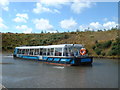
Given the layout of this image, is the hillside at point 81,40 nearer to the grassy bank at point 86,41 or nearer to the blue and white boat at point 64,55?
the grassy bank at point 86,41

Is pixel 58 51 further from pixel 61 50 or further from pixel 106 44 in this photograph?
pixel 106 44

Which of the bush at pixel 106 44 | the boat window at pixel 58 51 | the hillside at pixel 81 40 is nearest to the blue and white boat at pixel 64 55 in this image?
the boat window at pixel 58 51

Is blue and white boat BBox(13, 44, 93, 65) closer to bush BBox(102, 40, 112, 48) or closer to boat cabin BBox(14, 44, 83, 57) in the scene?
boat cabin BBox(14, 44, 83, 57)

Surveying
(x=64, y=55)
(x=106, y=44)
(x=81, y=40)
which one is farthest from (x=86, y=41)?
(x=64, y=55)

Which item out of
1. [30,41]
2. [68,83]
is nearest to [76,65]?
[68,83]

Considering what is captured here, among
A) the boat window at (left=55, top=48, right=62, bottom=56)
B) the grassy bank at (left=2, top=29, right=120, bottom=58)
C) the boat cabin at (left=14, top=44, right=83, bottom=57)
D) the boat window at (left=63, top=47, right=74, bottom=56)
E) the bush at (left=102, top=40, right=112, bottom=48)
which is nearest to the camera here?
the boat window at (left=63, top=47, right=74, bottom=56)

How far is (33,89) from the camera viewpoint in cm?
1278

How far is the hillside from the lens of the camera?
150 ft

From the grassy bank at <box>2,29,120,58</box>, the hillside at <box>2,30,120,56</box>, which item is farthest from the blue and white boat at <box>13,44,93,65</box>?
the hillside at <box>2,30,120,56</box>

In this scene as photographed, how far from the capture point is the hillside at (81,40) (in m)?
45.8

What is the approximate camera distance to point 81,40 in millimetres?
59812

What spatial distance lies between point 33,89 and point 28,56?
21.9m

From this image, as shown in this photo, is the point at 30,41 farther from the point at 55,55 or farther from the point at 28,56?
the point at 55,55

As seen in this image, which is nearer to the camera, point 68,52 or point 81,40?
point 68,52
